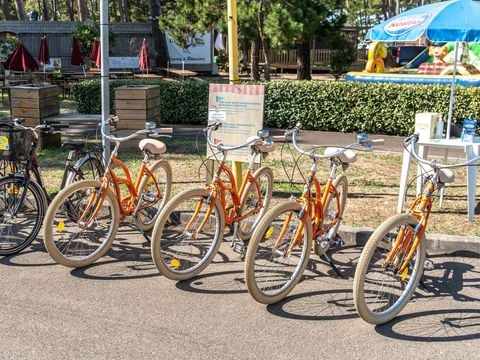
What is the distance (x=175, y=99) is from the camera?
12547mm

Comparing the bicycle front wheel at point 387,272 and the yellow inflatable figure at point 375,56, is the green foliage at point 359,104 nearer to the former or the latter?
the yellow inflatable figure at point 375,56

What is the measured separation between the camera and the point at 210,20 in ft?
48.6

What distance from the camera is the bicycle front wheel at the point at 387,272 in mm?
3754

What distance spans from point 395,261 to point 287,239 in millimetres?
782

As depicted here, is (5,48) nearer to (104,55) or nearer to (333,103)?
(333,103)

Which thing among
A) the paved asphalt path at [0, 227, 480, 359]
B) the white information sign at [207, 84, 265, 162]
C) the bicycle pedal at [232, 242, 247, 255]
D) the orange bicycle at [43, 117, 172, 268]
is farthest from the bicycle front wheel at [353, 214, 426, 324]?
the white information sign at [207, 84, 265, 162]

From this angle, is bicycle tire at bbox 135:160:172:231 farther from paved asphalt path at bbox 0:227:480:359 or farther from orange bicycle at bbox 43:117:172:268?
paved asphalt path at bbox 0:227:480:359

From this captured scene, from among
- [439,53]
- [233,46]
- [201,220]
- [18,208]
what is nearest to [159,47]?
[439,53]

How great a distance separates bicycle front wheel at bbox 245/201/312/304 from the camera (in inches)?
161

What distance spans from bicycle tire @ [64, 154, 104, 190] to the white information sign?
52.2 inches

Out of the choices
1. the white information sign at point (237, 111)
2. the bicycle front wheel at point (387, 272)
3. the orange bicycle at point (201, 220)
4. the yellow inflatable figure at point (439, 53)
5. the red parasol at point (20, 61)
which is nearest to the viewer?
the bicycle front wheel at point (387, 272)

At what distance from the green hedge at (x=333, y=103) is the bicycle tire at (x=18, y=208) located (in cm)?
719

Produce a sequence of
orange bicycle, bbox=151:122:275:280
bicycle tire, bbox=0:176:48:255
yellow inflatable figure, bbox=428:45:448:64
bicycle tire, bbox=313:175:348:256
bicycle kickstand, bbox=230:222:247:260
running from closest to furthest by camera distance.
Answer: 1. orange bicycle, bbox=151:122:275:280
2. bicycle tire, bbox=313:175:348:256
3. bicycle kickstand, bbox=230:222:247:260
4. bicycle tire, bbox=0:176:48:255
5. yellow inflatable figure, bbox=428:45:448:64

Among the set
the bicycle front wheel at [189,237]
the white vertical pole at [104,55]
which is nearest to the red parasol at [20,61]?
the white vertical pole at [104,55]
